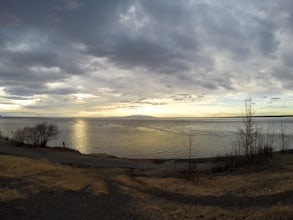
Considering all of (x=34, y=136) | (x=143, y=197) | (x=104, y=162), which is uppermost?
(x=34, y=136)

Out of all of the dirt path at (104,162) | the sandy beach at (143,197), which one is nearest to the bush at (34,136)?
the dirt path at (104,162)

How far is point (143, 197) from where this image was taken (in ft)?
33.2

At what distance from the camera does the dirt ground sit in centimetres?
807

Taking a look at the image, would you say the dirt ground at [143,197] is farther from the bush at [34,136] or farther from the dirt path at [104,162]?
the bush at [34,136]

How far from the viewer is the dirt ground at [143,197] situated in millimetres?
8070

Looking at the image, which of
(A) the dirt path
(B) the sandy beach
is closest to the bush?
(A) the dirt path

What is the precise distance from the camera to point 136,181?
1324 cm

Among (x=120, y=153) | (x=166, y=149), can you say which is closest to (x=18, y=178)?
(x=120, y=153)

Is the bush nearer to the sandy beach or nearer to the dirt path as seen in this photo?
the dirt path

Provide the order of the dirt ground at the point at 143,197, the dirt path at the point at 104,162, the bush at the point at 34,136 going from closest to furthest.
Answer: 1. the dirt ground at the point at 143,197
2. the dirt path at the point at 104,162
3. the bush at the point at 34,136

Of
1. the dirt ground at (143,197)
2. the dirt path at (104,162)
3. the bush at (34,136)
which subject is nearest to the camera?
the dirt ground at (143,197)

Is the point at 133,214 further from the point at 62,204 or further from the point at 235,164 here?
the point at 235,164

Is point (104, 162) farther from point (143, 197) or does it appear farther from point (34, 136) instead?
point (34, 136)

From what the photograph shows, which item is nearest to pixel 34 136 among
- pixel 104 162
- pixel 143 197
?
pixel 104 162
